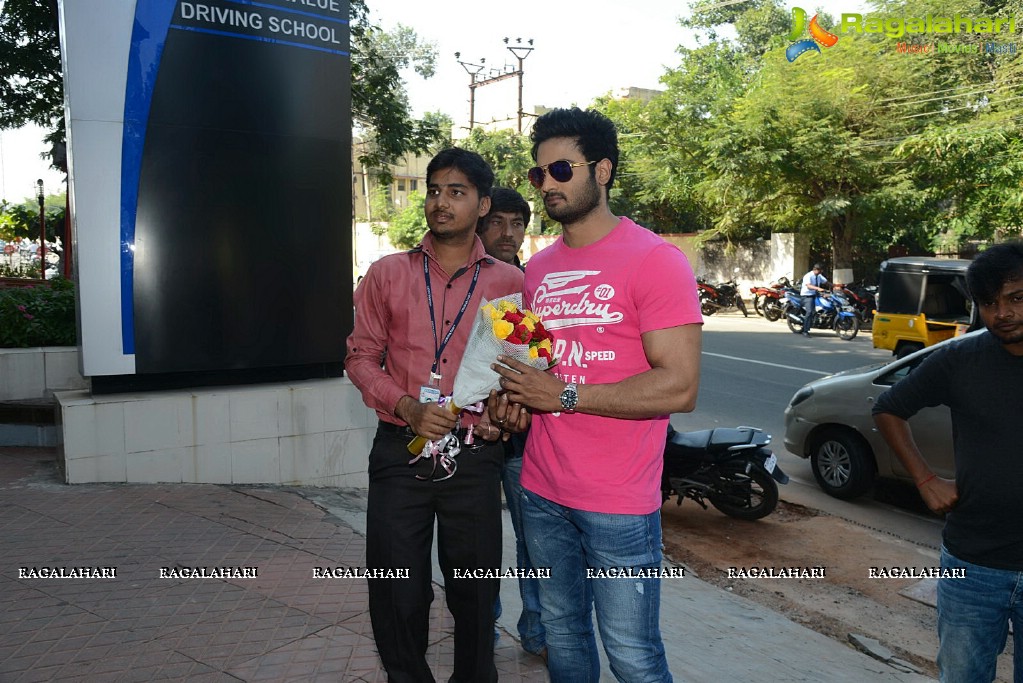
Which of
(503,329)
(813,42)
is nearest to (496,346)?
(503,329)

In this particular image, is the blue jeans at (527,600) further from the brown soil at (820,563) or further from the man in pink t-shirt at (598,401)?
the brown soil at (820,563)

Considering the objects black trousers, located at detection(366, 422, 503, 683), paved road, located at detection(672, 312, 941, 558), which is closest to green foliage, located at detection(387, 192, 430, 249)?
paved road, located at detection(672, 312, 941, 558)

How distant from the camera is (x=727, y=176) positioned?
23.8 metres

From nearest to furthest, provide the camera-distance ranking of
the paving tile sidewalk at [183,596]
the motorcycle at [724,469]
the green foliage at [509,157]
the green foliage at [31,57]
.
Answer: the paving tile sidewalk at [183,596], the motorcycle at [724,469], the green foliage at [31,57], the green foliage at [509,157]

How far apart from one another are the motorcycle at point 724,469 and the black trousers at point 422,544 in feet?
10.9

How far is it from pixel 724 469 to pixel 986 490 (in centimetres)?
367

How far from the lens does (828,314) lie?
1917cm

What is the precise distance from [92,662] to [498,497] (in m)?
1.78

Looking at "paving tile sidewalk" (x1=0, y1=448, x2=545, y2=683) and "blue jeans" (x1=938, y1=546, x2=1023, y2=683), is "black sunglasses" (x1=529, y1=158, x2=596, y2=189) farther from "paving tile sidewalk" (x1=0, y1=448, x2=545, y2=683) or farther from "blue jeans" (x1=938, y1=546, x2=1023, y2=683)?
"paving tile sidewalk" (x1=0, y1=448, x2=545, y2=683)

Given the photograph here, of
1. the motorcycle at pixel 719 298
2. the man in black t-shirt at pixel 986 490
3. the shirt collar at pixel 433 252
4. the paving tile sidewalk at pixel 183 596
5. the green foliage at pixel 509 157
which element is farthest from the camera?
the green foliage at pixel 509 157

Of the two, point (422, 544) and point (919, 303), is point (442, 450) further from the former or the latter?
point (919, 303)

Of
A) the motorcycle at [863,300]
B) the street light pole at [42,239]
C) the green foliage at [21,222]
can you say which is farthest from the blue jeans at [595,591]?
the green foliage at [21,222]

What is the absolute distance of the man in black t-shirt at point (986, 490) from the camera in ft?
8.41

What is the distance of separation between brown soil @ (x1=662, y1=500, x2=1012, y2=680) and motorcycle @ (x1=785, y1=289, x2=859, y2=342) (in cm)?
1277
